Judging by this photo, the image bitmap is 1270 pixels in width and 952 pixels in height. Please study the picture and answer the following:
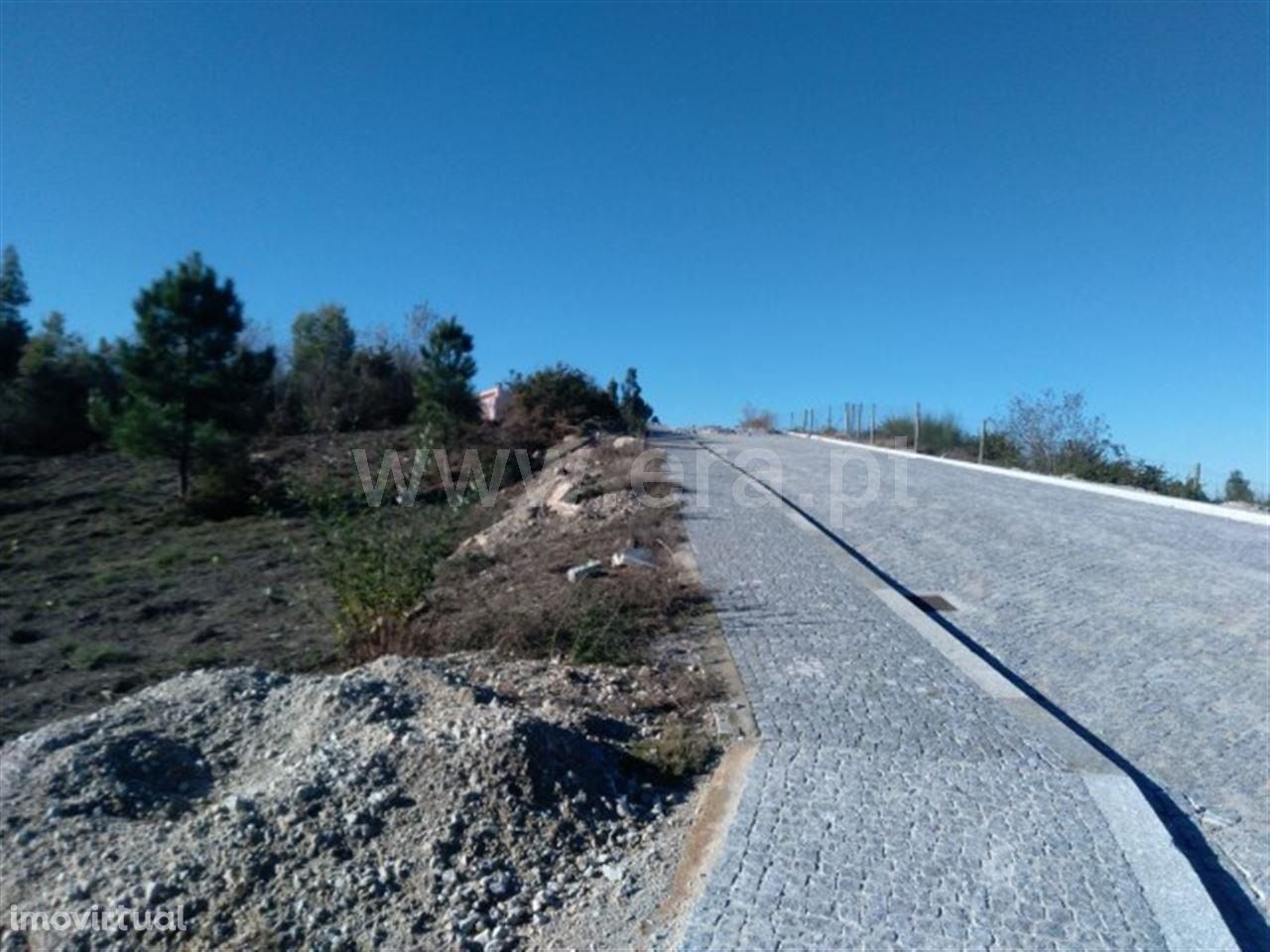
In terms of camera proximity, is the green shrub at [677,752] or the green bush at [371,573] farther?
the green bush at [371,573]

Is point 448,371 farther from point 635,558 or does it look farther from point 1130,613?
point 1130,613

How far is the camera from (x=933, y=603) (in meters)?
8.97

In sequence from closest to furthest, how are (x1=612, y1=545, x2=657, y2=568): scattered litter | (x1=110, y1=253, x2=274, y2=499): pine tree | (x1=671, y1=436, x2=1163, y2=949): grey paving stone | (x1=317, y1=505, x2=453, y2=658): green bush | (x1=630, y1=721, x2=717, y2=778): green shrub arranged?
1. (x1=671, y1=436, x2=1163, y2=949): grey paving stone
2. (x1=630, y1=721, x2=717, y2=778): green shrub
3. (x1=317, y1=505, x2=453, y2=658): green bush
4. (x1=612, y1=545, x2=657, y2=568): scattered litter
5. (x1=110, y1=253, x2=274, y2=499): pine tree

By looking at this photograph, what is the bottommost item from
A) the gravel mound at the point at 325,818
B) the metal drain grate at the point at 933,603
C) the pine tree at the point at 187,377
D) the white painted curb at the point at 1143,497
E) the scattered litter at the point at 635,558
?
the gravel mound at the point at 325,818

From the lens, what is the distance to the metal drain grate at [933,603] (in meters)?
8.70

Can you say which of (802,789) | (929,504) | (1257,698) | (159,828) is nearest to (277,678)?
(159,828)

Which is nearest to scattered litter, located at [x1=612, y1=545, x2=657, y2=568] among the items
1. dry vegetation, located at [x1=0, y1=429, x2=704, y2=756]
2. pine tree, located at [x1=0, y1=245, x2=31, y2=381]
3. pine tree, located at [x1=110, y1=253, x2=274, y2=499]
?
dry vegetation, located at [x1=0, y1=429, x2=704, y2=756]

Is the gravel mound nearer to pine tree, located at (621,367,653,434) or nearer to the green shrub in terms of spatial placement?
the green shrub

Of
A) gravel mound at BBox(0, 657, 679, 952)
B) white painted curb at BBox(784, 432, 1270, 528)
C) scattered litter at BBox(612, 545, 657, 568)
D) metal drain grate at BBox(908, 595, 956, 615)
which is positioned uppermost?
white painted curb at BBox(784, 432, 1270, 528)

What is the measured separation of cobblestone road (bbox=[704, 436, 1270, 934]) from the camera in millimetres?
5125

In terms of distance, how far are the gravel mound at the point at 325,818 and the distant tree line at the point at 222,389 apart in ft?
42.1

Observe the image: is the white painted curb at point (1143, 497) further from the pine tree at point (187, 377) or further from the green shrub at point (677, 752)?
the pine tree at point (187, 377)

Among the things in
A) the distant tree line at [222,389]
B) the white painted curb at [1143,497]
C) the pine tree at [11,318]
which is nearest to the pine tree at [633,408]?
the distant tree line at [222,389]

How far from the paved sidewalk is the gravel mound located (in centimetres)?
58
